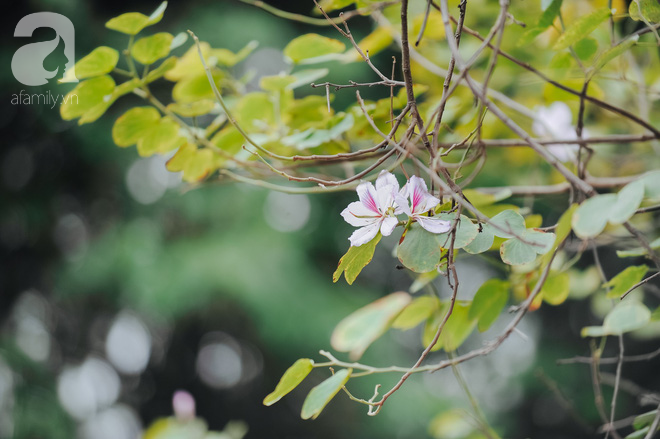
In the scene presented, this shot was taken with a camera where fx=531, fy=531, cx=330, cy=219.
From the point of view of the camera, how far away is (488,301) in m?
0.44

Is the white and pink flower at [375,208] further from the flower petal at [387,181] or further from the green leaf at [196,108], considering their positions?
the green leaf at [196,108]

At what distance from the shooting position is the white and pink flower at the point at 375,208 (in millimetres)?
296

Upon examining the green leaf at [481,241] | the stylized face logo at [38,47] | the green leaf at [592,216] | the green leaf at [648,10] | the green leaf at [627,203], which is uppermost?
the green leaf at [648,10]

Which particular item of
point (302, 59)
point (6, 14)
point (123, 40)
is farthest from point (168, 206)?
point (302, 59)

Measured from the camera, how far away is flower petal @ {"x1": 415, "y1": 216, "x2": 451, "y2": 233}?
28 centimetres

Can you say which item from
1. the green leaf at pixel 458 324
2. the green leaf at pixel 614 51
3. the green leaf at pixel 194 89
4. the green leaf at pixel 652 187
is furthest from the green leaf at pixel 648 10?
the green leaf at pixel 194 89

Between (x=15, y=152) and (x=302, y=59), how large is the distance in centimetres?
226

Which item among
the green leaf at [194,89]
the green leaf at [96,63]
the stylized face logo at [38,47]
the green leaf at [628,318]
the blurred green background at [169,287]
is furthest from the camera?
the blurred green background at [169,287]

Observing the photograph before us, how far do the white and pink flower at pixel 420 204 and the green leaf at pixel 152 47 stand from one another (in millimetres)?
273

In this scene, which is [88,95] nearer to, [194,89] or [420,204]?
[194,89]

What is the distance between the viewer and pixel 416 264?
29 centimetres

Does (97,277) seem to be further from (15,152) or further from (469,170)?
(469,170)

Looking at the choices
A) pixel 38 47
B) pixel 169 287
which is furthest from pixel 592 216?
pixel 169 287

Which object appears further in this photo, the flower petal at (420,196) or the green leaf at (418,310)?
the green leaf at (418,310)
